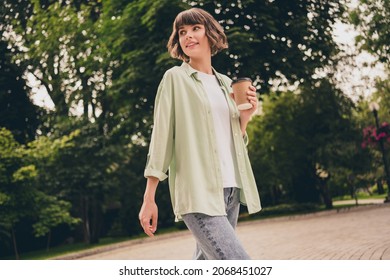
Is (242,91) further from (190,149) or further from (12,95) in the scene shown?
(12,95)

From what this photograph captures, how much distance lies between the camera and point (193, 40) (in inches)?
85.4

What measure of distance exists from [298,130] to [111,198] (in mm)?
6320

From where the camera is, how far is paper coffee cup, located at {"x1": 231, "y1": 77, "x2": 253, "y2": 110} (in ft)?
6.73

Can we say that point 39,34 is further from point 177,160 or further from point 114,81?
point 177,160

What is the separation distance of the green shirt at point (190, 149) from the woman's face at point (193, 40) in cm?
11

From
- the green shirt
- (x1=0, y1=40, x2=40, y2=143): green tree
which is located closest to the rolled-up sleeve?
the green shirt

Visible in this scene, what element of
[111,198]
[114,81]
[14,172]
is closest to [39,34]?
[114,81]

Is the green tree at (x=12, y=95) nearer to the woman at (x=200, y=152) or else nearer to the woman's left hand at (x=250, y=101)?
the woman at (x=200, y=152)

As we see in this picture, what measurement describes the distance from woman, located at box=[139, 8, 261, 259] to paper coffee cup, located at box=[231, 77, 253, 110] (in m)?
0.03

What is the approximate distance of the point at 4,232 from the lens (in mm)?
6793

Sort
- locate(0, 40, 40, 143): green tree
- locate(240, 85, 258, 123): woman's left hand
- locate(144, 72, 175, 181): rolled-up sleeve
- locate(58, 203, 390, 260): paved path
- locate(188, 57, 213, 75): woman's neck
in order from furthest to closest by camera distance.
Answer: locate(0, 40, 40, 143): green tree, locate(58, 203, 390, 260): paved path, locate(188, 57, 213, 75): woman's neck, locate(240, 85, 258, 123): woman's left hand, locate(144, 72, 175, 181): rolled-up sleeve

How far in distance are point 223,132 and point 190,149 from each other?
0.61 ft

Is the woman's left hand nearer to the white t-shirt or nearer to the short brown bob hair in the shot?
the white t-shirt

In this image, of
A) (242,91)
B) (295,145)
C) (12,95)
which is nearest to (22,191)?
(12,95)
